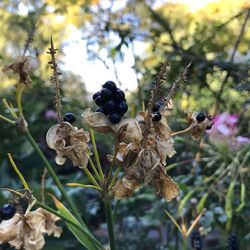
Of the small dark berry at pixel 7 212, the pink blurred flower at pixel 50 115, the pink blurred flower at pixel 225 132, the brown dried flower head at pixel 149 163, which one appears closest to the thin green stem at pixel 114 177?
the brown dried flower head at pixel 149 163

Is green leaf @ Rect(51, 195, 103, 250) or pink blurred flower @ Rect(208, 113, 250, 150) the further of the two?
pink blurred flower @ Rect(208, 113, 250, 150)

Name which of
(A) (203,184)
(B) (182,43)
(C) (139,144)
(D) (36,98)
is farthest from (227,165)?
(D) (36,98)

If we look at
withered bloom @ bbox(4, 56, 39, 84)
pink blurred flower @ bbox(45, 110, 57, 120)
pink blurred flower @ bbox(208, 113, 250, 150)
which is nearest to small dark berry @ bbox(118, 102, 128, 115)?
withered bloom @ bbox(4, 56, 39, 84)

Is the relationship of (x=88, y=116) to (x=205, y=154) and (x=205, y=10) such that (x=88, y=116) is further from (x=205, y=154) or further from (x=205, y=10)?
(x=205, y=10)

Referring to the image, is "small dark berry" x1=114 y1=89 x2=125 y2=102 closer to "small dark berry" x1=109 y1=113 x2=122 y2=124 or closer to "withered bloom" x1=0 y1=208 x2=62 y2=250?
"small dark berry" x1=109 y1=113 x2=122 y2=124

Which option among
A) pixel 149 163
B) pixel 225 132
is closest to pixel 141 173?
pixel 149 163

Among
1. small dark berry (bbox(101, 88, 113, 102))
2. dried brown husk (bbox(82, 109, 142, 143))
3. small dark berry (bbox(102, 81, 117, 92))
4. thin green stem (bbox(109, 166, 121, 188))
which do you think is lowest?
thin green stem (bbox(109, 166, 121, 188))

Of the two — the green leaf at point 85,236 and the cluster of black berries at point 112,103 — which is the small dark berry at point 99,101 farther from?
the green leaf at point 85,236
